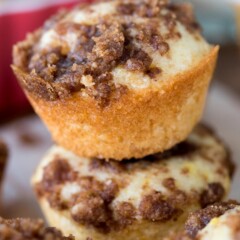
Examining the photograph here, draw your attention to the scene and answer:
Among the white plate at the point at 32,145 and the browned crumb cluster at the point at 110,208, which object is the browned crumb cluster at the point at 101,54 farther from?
the white plate at the point at 32,145

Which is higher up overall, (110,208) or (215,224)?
(215,224)

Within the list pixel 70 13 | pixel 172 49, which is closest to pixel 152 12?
pixel 172 49

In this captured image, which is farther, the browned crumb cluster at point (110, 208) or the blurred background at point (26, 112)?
the blurred background at point (26, 112)

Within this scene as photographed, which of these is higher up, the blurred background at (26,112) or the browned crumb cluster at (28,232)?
the browned crumb cluster at (28,232)

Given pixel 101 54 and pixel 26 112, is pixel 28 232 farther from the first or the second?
pixel 26 112

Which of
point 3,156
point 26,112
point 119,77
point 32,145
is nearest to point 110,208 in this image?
point 119,77

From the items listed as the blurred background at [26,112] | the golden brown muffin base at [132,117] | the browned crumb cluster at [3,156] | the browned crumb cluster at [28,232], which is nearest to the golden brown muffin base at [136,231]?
the golden brown muffin base at [132,117]

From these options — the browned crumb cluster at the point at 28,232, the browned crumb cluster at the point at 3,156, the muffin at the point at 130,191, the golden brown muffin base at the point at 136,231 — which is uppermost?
the browned crumb cluster at the point at 28,232

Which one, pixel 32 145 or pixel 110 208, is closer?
pixel 110 208
